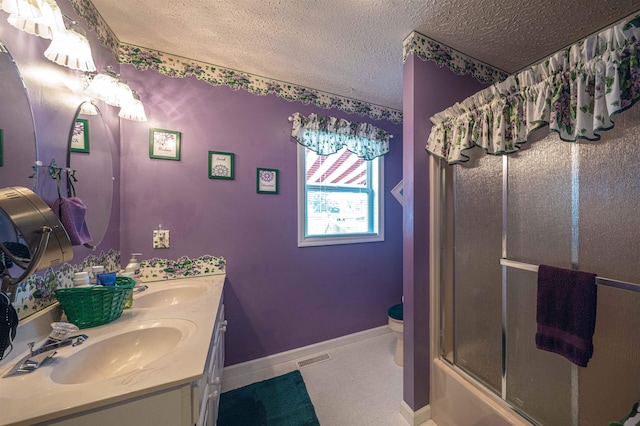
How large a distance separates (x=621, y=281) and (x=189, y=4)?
2.44 metres

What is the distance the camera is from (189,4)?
127cm

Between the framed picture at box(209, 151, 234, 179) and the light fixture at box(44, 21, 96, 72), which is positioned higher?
the light fixture at box(44, 21, 96, 72)

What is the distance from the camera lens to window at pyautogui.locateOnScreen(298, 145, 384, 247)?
2115 millimetres

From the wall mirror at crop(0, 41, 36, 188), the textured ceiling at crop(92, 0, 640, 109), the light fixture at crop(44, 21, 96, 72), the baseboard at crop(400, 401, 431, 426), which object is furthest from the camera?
the baseboard at crop(400, 401, 431, 426)

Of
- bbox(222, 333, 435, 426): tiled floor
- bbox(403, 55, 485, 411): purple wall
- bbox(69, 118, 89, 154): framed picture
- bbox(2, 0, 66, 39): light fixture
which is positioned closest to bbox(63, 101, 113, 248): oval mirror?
bbox(69, 118, 89, 154): framed picture

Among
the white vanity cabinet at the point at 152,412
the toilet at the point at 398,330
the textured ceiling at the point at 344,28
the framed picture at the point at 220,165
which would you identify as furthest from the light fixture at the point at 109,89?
the toilet at the point at 398,330

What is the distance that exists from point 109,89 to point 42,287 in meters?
1.01

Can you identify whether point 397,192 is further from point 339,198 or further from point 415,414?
point 415,414

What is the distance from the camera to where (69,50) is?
910 mm

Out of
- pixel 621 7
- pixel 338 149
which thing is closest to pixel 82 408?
pixel 338 149

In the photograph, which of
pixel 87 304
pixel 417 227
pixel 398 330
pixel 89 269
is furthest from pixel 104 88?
pixel 398 330

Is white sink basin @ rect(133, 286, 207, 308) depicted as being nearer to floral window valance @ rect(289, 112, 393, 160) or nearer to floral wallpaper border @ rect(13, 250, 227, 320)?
floral wallpaper border @ rect(13, 250, 227, 320)

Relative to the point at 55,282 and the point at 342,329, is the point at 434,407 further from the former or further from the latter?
the point at 55,282

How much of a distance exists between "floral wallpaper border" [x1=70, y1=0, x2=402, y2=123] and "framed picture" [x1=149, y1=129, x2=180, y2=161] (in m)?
0.45
